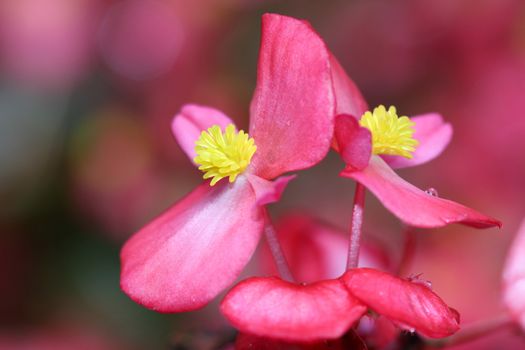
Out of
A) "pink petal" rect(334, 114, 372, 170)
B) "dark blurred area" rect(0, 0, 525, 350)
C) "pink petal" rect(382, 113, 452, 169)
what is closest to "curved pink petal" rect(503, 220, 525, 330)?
"pink petal" rect(382, 113, 452, 169)

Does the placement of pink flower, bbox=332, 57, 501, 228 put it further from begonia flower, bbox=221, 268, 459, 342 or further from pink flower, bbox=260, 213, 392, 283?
pink flower, bbox=260, 213, 392, 283

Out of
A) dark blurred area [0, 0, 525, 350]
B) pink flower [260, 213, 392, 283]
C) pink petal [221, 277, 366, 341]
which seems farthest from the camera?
dark blurred area [0, 0, 525, 350]

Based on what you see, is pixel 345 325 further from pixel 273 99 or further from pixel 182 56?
pixel 182 56

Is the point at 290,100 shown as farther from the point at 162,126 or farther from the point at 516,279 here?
the point at 162,126

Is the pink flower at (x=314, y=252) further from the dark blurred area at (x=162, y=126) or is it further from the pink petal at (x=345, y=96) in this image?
the dark blurred area at (x=162, y=126)

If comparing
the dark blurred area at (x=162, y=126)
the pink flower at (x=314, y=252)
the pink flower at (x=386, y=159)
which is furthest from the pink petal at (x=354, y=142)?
the dark blurred area at (x=162, y=126)
